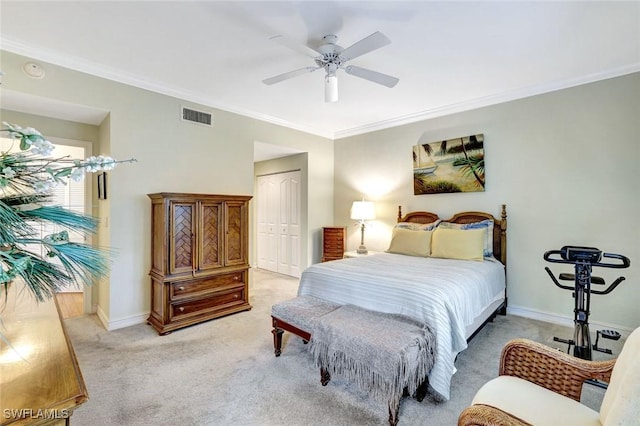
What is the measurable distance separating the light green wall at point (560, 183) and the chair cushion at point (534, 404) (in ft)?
8.70

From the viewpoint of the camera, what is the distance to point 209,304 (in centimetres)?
347

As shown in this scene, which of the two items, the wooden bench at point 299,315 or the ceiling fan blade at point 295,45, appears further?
the wooden bench at point 299,315

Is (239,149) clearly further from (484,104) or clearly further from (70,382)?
(70,382)

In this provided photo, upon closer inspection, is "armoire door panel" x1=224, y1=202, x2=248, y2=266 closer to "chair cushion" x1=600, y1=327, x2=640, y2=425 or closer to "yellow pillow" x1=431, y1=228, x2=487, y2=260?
"yellow pillow" x1=431, y1=228, x2=487, y2=260

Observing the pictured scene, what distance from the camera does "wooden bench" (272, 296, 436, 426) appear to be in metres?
1.76

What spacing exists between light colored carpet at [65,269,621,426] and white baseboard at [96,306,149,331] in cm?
8

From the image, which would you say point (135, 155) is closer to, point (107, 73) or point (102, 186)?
point (102, 186)

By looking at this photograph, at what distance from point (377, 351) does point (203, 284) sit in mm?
2356

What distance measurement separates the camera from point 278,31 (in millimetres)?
2449

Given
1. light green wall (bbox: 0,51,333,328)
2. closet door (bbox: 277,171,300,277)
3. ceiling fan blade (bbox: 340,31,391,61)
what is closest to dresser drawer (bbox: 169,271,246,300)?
light green wall (bbox: 0,51,333,328)

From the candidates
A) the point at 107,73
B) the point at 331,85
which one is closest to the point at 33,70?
the point at 107,73

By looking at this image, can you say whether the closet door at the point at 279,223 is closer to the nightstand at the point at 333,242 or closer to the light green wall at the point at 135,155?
the nightstand at the point at 333,242

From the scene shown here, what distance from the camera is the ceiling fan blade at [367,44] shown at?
2010 millimetres

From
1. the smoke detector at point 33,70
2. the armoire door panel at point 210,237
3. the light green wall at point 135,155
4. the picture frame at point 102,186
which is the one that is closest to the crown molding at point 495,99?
the light green wall at point 135,155
